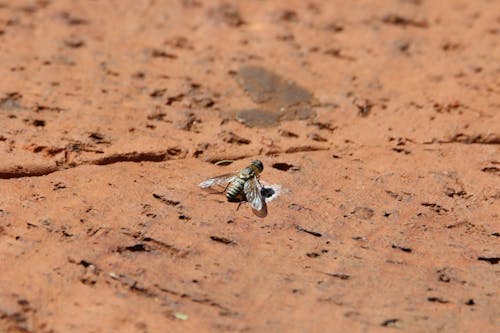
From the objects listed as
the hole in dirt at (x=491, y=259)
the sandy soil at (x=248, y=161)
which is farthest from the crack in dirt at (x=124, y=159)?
→ the hole in dirt at (x=491, y=259)

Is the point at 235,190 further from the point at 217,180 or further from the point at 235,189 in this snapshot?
the point at 217,180

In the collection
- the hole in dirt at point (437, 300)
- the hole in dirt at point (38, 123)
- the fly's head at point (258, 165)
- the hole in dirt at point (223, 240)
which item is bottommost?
the hole in dirt at point (437, 300)

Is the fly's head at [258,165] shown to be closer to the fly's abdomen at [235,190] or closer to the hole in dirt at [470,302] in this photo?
the fly's abdomen at [235,190]

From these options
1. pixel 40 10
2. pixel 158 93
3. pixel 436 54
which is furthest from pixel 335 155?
pixel 40 10

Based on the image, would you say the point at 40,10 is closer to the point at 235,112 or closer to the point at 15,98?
the point at 15,98

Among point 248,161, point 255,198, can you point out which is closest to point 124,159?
point 248,161

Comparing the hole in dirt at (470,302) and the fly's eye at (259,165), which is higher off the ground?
the fly's eye at (259,165)

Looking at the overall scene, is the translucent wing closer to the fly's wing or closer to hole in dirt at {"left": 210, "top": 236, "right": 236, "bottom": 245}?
the fly's wing

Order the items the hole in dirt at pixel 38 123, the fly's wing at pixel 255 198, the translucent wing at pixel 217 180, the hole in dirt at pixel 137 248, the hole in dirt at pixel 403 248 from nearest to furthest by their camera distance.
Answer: the hole in dirt at pixel 137 248, the hole in dirt at pixel 403 248, the fly's wing at pixel 255 198, the translucent wing at pixel 217 180, the hole in dirt at pixel 38 123

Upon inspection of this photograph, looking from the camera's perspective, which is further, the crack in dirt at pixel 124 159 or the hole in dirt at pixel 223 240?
the crack in dirt at pixel 124 159
